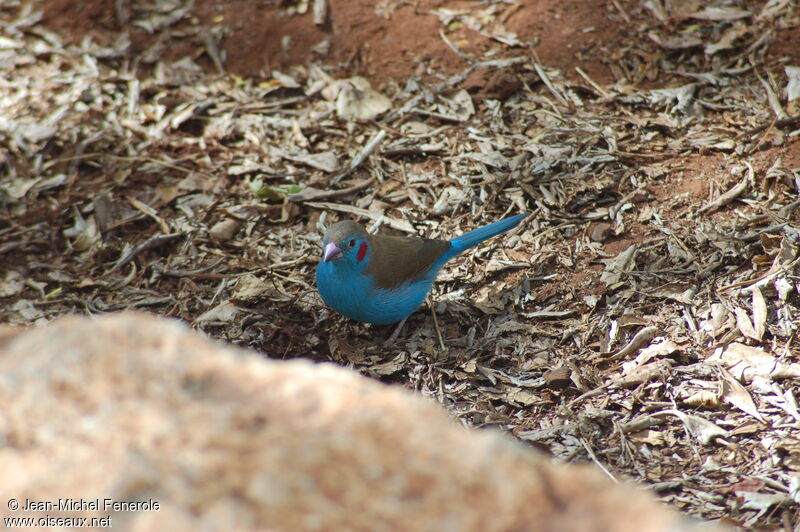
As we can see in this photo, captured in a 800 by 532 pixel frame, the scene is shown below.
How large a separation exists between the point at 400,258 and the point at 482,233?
0.54 metres

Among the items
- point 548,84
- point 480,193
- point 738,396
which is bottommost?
point 480,193

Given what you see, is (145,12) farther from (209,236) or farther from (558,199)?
(558,199)

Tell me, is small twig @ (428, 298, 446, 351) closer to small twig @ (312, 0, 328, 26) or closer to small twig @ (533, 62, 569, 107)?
small twig @ (533, 62, 569, 107)

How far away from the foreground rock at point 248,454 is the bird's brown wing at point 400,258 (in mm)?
2166

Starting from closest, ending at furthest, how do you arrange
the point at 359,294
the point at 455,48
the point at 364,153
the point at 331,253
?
the point at 331,253 < the point at 359,294 < the point at 364,153 < the point at 455,48

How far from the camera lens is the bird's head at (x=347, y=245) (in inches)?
153

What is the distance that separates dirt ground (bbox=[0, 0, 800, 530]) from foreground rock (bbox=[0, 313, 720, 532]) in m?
1.55

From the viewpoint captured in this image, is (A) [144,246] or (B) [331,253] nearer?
(B) [331,253]

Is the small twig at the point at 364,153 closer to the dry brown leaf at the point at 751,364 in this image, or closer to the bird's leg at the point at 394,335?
the bird's leg at the point at 394,335

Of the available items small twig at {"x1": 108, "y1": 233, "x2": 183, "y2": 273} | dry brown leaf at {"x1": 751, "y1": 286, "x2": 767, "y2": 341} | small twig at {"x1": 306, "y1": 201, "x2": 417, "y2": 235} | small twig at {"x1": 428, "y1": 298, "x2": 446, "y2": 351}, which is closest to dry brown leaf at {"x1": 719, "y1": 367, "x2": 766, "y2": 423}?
dry brown leaf at {"x1": 751, "y1": 286, "x2": 767, "y2": 341}

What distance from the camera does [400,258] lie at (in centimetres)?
409

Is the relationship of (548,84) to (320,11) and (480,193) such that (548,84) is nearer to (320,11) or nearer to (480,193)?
(480,193)

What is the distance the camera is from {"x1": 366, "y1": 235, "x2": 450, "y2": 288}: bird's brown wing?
403cm


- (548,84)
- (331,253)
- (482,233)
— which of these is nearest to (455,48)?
(548,84)
